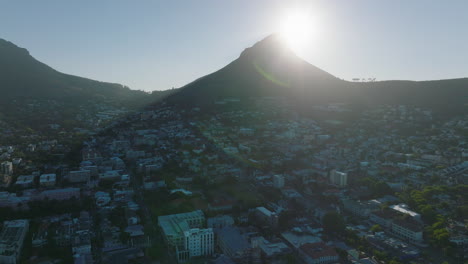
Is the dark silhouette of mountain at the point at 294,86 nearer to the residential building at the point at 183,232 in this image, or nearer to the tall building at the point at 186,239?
the residential building at the point at 183,232

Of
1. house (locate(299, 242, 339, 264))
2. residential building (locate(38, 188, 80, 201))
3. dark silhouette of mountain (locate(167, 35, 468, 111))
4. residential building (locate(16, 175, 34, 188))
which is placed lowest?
house (locate(299, 242, 339, 264))

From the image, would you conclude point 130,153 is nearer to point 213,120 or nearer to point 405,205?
point 213,120

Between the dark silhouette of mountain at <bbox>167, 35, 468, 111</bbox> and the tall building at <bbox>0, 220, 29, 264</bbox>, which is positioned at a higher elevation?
the dark silhouette of mountain at <bbox>167, 35, 468, 111</bbox>

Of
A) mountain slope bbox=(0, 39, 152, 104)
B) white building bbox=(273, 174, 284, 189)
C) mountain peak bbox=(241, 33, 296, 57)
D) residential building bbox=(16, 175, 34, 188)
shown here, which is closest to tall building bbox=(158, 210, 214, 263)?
white building bbox=(273, 174, 284, 189)

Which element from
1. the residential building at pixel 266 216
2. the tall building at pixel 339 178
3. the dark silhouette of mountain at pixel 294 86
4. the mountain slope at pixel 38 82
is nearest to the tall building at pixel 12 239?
the residential building at pixel 266 216

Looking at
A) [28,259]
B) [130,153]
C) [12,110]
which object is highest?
[12,110]

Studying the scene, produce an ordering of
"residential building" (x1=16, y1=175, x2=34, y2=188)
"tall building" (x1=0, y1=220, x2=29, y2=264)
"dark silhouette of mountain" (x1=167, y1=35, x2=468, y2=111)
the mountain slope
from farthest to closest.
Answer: the mountain slope → "dark silhouette of mountain" (x1=167, y1=35, x2=468, y2=111) → "residential building" (x1=16, y1=175, x2=34, y2=188) → "tall building" (x1=0, y1=220, x2=29, y2=264)

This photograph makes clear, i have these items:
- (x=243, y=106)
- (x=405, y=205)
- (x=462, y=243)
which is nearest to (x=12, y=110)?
(x=243, y=106)

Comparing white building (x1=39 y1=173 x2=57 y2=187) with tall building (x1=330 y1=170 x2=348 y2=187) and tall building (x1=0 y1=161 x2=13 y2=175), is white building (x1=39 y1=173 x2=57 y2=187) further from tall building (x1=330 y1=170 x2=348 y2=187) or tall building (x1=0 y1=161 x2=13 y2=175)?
tall building (x1=330 y1=170 x2=348 y2=187)
